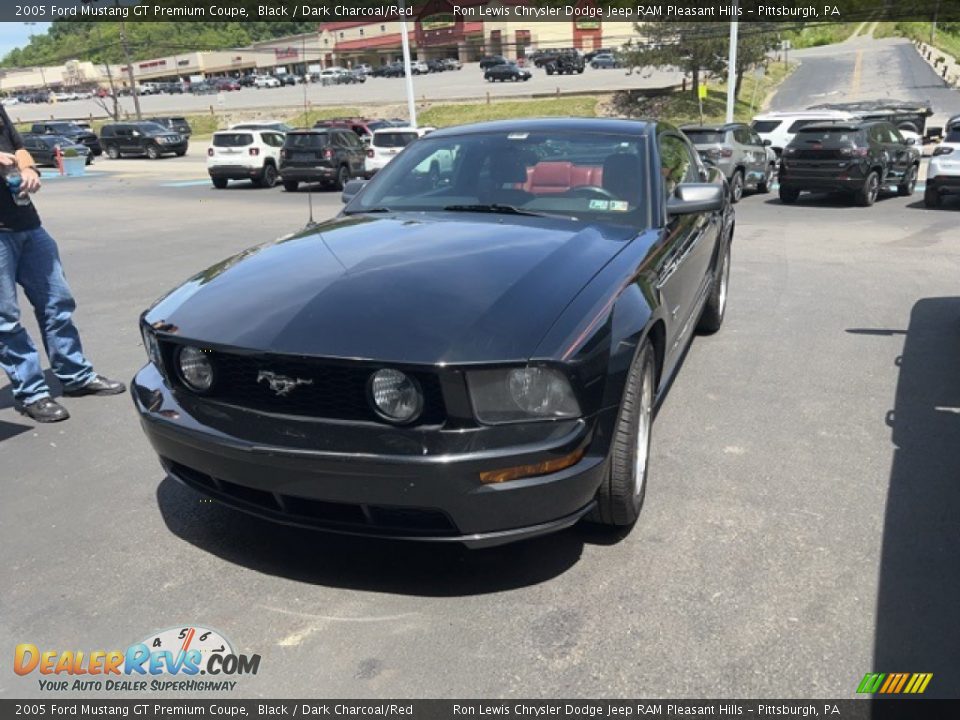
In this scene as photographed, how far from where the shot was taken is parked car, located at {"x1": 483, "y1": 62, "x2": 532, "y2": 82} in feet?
210

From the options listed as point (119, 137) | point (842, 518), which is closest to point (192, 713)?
point (842, 518)

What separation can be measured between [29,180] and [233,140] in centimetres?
1903

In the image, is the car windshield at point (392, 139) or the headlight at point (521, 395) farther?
the car windshield at point (392, 139)

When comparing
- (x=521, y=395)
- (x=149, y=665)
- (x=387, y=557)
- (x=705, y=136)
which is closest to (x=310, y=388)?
(x=521, y=395)

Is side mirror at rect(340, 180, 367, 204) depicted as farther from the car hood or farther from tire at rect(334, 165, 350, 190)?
tire at rect(334, 165, 350, 190)

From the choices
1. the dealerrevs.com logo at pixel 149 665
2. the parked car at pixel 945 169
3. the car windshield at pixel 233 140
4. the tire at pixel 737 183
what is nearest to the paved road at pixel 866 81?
the tire at pixel 737 183

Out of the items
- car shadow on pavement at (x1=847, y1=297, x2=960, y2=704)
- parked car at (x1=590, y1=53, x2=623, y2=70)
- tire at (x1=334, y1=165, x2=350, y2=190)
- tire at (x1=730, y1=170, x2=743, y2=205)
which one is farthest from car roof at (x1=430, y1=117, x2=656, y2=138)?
parked car at (x1=590, y1=53, x2=623, y2=70)

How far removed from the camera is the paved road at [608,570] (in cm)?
252

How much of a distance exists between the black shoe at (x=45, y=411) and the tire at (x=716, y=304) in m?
4.33

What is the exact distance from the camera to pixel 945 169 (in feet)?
43.9

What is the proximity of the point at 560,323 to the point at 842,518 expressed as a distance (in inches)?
64.0

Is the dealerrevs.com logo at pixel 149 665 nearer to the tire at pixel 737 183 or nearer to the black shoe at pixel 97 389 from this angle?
the black shoe at pixel 97 389

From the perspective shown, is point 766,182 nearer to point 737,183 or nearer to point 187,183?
point 737,183

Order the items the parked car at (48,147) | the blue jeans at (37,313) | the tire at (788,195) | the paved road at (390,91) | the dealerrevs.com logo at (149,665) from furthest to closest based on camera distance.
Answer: the paved road at (390,91) < the parked car at (48,147) < the tire at (788,195) < the blue jeans at (37,313) < the dealerrevs.com logo at (149,665)
